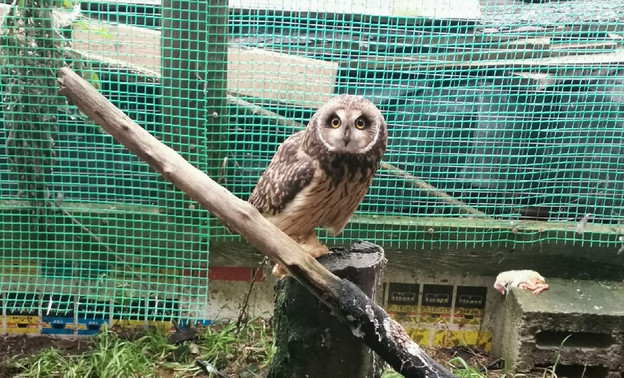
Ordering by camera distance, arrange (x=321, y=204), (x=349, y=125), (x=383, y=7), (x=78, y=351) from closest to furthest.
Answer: (x=349, y=125)
(x=321, y=204)
(x=383, y=7)
(x=78, y=351)

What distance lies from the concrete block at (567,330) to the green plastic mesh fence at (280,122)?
12.4 inches

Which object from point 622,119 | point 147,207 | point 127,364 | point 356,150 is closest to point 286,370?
point 356,150

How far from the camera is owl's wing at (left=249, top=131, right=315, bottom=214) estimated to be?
2.16m

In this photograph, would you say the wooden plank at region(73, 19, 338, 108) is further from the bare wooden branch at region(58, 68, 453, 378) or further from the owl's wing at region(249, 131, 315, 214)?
the bare wooden branch at region(58, 68, 453, 378)

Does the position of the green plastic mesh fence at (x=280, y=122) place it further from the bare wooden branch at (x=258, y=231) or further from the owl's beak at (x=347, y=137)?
the bare wooden branch at (x=258, y=231)

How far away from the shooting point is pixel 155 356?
3037 mm

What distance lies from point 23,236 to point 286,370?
66.2 inches

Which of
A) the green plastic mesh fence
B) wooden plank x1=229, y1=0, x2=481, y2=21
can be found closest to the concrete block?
the green plastic mesh fence

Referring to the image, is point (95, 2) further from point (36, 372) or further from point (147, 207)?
point (36, 372)

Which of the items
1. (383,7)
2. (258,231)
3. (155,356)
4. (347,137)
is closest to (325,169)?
(347,137)

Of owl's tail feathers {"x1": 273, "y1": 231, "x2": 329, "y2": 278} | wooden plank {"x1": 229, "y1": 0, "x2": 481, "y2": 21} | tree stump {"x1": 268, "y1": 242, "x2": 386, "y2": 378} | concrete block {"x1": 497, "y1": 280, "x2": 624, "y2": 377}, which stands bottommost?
concrete block {"x1": 497, "y1": 280, "x2": 624, "y2": 377}

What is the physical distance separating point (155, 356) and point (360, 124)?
5.82 feet

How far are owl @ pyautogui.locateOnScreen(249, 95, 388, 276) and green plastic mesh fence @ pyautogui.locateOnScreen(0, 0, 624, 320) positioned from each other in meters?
0.69

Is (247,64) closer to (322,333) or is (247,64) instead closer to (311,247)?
(311,247)
